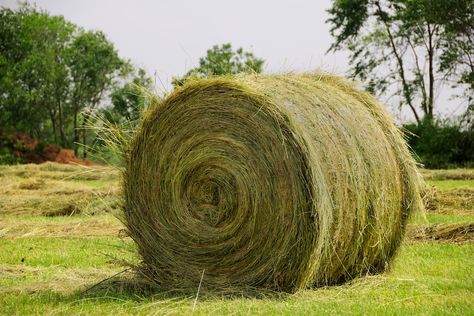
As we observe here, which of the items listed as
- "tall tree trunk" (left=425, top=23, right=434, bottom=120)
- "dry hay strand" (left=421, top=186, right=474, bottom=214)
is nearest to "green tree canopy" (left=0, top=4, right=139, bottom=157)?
"tall tree trunk" (left=425, top=23, right=434, bottom=120)

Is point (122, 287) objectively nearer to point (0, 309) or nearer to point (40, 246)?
point (0, 309)

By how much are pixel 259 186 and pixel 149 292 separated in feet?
4.61

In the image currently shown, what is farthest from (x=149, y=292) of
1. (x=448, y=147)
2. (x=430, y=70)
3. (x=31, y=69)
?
(x=31, y=69)

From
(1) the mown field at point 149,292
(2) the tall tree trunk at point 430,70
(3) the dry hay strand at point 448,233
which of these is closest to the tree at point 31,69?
(2) the tall tree trunk at point 430,70

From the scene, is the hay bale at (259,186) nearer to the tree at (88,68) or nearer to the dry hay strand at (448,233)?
the dry hay strand at (448,233)

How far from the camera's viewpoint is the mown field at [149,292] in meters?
5.31

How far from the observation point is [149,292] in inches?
242

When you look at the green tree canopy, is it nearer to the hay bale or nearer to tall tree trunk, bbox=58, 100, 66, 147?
tall tree trunk, bbox=58, 100, 66, 147

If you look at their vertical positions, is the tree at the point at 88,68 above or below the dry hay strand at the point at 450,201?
above

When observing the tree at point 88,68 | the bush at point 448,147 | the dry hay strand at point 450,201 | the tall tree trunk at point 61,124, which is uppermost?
the tree at point 88,68

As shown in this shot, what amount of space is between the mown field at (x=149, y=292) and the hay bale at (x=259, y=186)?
1.01 ft

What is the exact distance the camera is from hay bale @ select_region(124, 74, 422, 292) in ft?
19.1

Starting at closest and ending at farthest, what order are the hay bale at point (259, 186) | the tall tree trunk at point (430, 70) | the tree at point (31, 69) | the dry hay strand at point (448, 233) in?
the hay bale at point (259, 186), the dry hay strand at point (448, 233), the tall tree trunk at point (430, 70), the tree at point (31, 69)

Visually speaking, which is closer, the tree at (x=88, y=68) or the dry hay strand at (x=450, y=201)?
the dry hay strand at (x=450, y=201)
